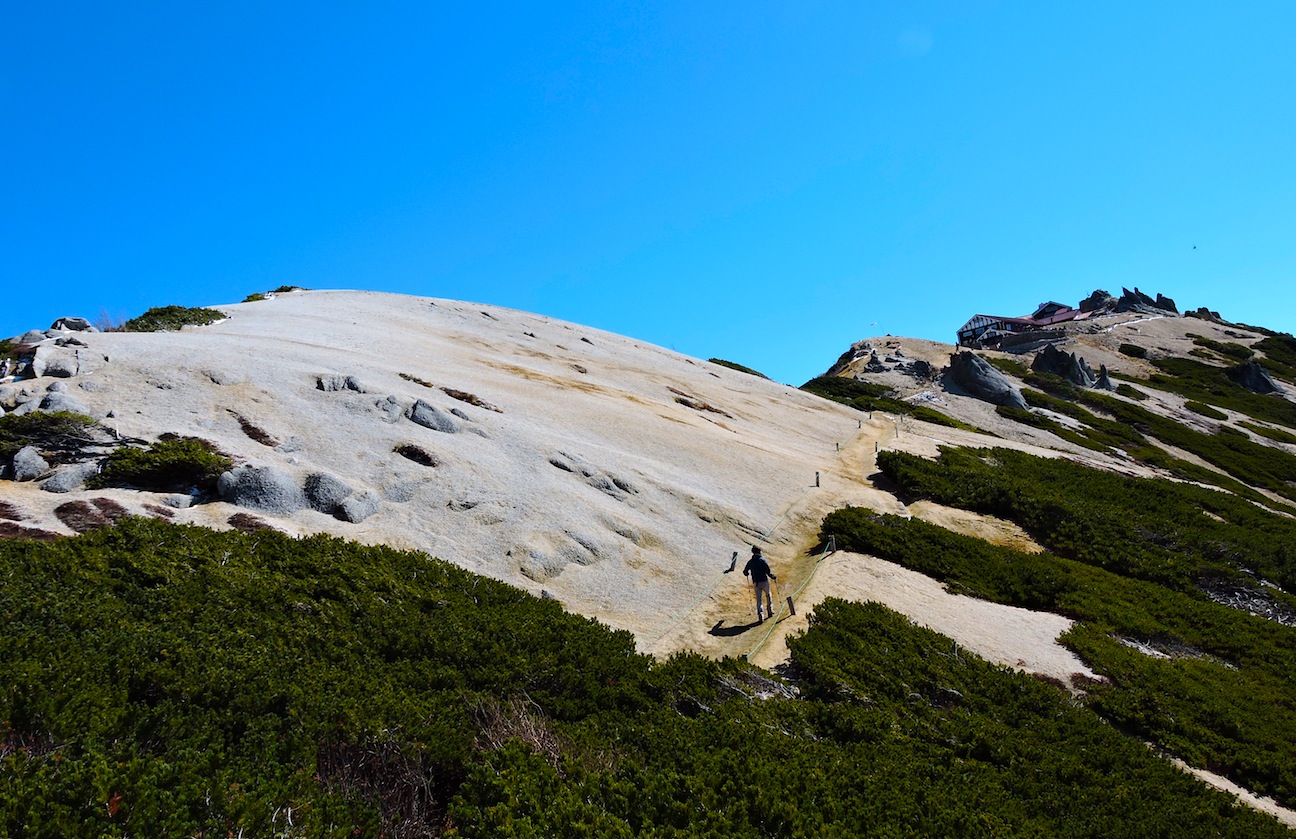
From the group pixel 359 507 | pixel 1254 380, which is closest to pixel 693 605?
pixel 359 507

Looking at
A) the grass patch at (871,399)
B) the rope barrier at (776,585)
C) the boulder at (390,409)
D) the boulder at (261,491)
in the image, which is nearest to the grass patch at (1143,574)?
the rope barrier at (776,585)

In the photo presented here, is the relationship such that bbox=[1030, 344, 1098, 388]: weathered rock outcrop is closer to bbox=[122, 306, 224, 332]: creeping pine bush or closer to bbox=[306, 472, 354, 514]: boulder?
bbox=[306, 472, 354, 514]: boulder

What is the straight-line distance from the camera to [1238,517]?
34.5m

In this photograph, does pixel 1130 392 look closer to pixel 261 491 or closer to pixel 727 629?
pixel 727 629

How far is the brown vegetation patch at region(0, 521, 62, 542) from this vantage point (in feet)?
46.5

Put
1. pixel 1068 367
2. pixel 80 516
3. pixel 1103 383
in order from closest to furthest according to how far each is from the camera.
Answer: pixel 80 516 → pixel 1103 383 → pixel 1068 367

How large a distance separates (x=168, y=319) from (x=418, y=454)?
25.7m

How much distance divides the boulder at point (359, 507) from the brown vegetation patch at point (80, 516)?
16.7ft

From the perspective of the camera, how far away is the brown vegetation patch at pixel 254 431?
69.1 feet

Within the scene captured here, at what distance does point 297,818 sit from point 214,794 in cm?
91

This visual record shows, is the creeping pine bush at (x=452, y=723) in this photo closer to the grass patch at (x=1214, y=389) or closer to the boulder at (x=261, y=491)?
the boulder at (x=261, y=491)

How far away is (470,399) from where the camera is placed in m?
29.8

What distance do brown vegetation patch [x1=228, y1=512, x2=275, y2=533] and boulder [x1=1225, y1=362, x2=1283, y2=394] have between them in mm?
112748

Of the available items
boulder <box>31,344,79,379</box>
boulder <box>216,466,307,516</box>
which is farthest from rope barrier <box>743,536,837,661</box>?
boulder <box>31,344,79,379</box>
